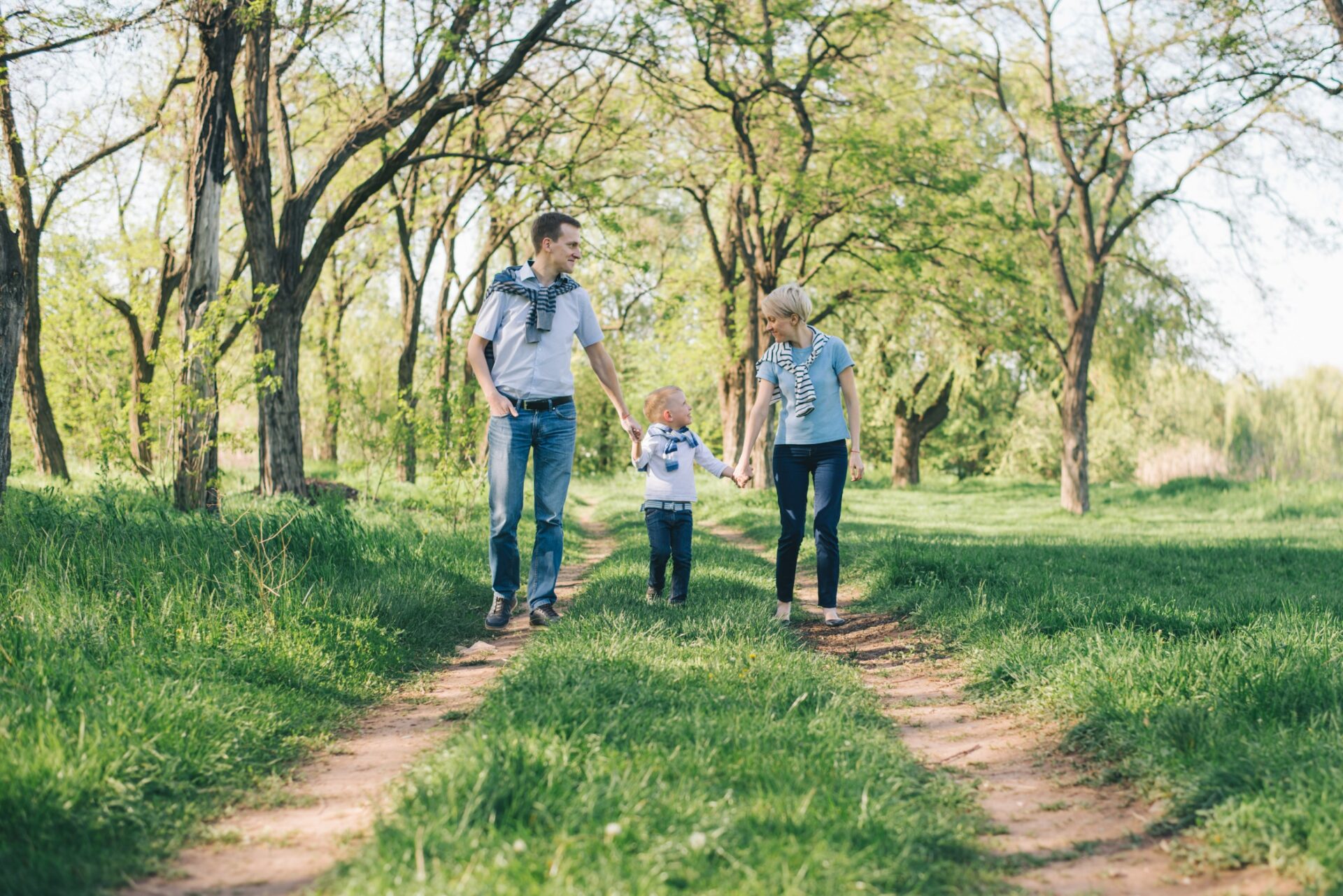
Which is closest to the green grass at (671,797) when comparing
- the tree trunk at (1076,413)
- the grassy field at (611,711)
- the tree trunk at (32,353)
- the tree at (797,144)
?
the grassy field at (611,711)

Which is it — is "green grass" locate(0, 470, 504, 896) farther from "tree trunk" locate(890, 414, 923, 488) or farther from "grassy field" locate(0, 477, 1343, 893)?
"tree trunk" locate(890, 414, 923, 488)

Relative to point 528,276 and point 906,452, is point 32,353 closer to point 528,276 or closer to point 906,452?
point 528,276

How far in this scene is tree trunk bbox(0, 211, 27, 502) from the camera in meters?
6.94

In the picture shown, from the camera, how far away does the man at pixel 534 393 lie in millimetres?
6070

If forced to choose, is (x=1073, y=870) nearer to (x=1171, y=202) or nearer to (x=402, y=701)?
(x=402, y=701)

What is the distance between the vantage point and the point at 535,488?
6.16 metres

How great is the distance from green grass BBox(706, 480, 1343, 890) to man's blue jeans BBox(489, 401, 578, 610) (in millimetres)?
2538

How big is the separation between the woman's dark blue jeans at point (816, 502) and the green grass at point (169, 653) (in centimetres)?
215

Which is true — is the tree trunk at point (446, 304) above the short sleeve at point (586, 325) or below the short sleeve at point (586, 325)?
above

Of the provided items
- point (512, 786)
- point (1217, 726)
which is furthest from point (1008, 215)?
point (512, 786)

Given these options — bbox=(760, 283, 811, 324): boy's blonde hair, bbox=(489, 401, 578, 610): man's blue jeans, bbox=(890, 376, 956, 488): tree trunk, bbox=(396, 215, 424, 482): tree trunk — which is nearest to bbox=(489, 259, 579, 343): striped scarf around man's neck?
bbox=(489, 401, 578, 610): man's blue jeans

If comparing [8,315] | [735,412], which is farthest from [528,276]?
[735,412]

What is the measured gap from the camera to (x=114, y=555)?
5789mm

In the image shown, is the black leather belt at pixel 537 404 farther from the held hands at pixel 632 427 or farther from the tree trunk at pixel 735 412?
the tree trunk at pixel 735 412
